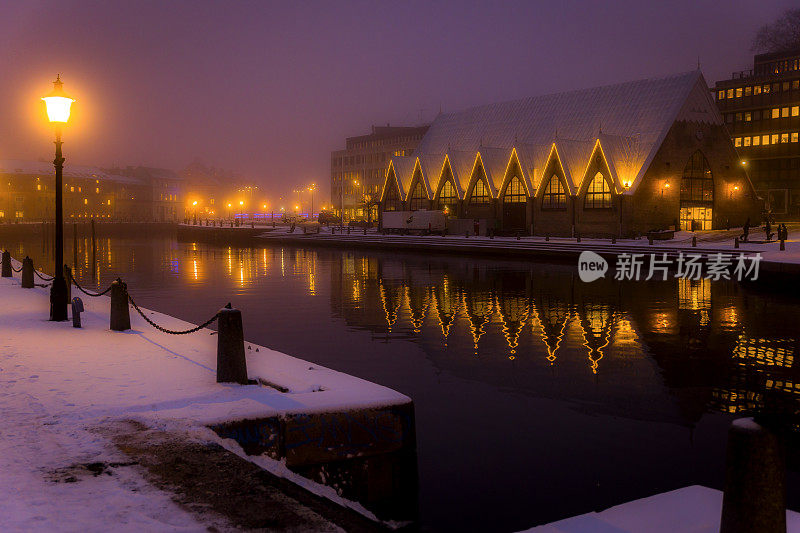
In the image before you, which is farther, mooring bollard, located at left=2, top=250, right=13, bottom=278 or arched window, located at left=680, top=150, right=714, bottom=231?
arched window, located at left=680, top=150, right=714, bottom=231

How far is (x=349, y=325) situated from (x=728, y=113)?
94.9m

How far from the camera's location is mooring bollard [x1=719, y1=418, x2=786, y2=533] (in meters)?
4.12

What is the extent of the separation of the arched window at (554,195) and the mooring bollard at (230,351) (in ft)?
185

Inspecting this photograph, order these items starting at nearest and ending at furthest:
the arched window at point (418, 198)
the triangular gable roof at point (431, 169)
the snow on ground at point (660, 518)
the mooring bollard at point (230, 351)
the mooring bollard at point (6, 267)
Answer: the snow on ground at point (660, 518)
the mooring bollard at point (230, 351)
the mooring bollard at point (6, 267)
the triangular gable roof at point (431, 169)
the arched window at point (418, 198)

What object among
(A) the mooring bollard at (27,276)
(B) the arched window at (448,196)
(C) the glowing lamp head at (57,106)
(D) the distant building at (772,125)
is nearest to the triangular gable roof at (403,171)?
(B) the arched window at (448,196)

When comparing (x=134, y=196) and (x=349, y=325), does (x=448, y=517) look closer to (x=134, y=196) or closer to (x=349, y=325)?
(x=349, y=325)

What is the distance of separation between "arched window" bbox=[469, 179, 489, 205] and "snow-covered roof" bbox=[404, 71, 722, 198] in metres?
1.23

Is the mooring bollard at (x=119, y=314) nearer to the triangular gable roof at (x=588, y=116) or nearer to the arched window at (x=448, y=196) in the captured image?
the triangular gable roof at (x=588, y=116)

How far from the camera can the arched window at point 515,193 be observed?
68.0 m

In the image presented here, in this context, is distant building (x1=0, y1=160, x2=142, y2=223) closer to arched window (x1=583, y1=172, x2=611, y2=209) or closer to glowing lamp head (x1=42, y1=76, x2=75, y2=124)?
arched window (x1=583, y1=172, x2=611, y2=209)

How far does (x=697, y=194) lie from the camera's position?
202ft

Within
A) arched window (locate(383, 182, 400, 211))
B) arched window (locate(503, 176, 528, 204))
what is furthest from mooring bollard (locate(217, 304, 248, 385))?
arched window (locate(383, 182, 400, 211))

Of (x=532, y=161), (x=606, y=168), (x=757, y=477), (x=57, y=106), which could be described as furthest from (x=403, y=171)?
(x=757, y=477)

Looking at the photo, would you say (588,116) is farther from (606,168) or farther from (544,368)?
(544,368)
